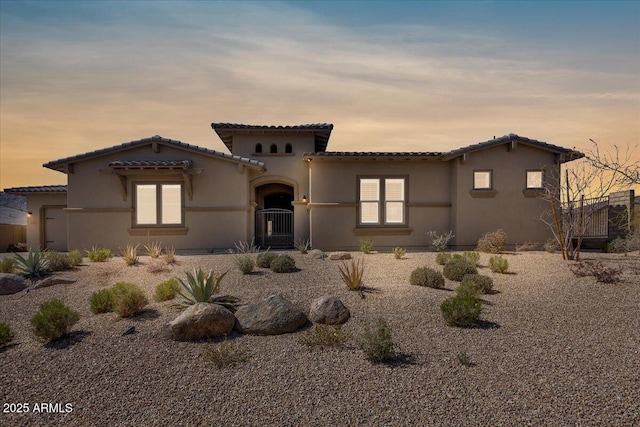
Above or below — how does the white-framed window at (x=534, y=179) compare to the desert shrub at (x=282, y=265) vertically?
above

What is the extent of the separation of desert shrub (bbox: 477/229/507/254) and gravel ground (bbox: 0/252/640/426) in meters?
5.96

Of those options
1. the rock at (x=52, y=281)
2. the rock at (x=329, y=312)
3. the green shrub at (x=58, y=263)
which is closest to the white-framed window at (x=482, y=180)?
the rock at (x=329, y=312)

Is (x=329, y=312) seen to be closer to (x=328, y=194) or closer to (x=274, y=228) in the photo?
(x=328, y=194)

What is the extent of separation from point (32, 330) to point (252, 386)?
188 inches

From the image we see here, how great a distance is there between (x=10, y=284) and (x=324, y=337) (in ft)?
30.3

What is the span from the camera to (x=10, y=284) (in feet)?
36.4

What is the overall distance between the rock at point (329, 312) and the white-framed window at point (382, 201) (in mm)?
9142

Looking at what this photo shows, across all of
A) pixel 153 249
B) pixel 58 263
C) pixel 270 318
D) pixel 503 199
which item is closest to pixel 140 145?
pixel 153 249

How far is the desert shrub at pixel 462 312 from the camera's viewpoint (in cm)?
785

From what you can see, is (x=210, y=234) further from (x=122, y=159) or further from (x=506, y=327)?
(x=506, y=327)

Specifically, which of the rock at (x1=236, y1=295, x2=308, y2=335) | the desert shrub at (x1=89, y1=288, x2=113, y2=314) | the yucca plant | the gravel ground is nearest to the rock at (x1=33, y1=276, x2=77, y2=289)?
the gravel ground

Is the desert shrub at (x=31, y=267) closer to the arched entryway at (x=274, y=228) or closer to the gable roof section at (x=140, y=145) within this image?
the gable roof section at (x=140, y=145)

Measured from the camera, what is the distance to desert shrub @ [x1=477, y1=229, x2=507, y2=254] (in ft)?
51.4

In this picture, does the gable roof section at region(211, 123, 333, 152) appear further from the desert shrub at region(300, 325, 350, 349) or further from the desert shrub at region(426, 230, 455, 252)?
the desert shrub at region(300, 325, 350, 349)
